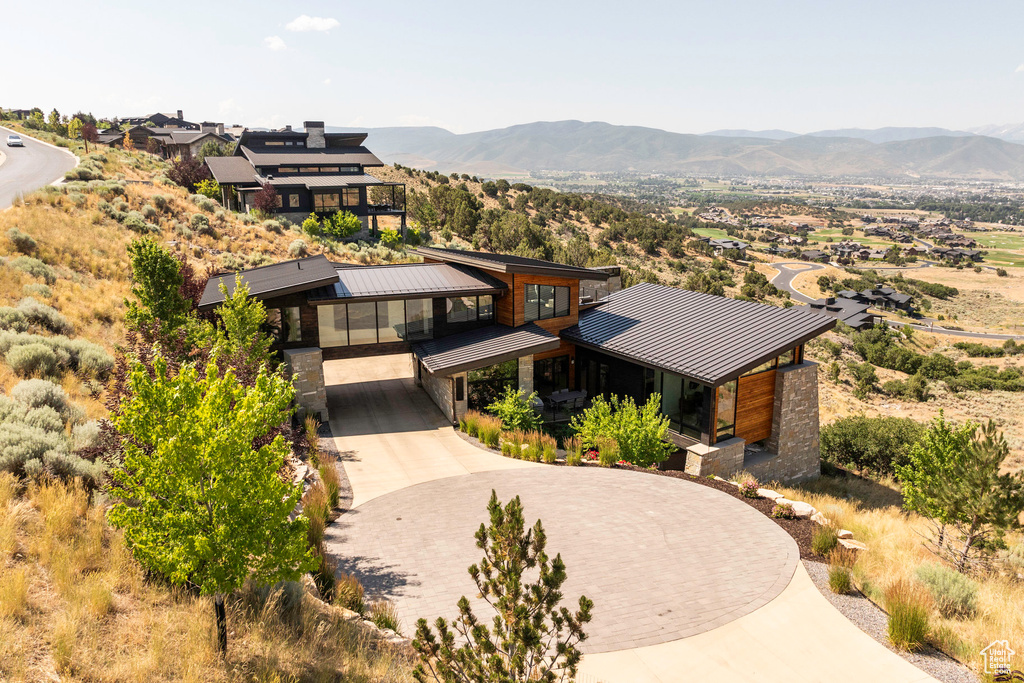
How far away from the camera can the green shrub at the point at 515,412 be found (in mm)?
18172

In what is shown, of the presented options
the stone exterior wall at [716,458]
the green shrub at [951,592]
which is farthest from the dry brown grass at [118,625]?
the stone exterior wall at [716,458]

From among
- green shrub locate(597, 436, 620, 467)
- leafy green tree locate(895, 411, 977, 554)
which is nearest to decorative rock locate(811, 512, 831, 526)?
leafy green tree locate(895, 411, 977, 554)

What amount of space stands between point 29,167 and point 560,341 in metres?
44.2

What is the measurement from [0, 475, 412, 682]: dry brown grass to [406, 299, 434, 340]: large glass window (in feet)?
42.4

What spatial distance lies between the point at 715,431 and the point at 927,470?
5.13 m

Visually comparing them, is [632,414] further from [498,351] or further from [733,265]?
[733,265]

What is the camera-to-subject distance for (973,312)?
83875 millimetres

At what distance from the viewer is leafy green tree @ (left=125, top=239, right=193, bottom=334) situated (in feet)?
55.6

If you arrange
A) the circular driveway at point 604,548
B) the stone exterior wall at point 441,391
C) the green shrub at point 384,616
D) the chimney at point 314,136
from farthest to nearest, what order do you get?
1. the chimney at point 314,136
2. the stone exterior wall at point 441,391
3. the circular driveway at point 604,548
4. the green shrub at point 384,616

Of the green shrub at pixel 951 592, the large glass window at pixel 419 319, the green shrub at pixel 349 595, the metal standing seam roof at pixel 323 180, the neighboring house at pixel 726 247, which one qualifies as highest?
the metal standing seam roof at pixel 323 180

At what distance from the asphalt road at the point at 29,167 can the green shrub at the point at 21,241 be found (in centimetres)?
678

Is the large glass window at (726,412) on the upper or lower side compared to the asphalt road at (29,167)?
lower

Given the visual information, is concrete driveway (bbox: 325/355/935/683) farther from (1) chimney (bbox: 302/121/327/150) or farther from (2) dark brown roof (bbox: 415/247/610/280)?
(1) chimney (bbox: 302/121/327/150)

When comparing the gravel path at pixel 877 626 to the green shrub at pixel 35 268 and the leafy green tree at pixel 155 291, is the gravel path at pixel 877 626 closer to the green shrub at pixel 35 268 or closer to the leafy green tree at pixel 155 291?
the leafy green tree at pixel 155 291
